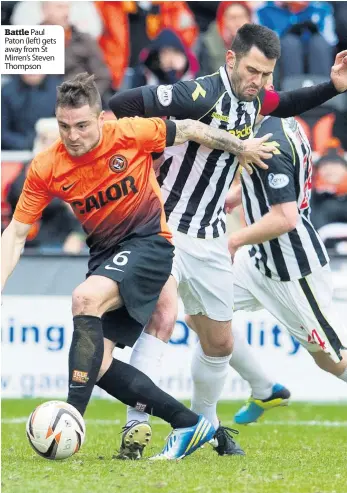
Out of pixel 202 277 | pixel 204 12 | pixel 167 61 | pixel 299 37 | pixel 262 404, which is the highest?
pixel 204 12

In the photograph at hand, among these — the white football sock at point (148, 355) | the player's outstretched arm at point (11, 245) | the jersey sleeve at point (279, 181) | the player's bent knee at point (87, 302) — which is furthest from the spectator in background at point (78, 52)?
the player's bent knee at point (87, 302)

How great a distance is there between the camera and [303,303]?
7.65 meters

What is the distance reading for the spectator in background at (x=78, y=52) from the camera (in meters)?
12.4

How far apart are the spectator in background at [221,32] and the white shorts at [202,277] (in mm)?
5791

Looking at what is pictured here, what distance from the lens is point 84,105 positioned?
600 cm

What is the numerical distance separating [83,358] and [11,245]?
0.80 metres

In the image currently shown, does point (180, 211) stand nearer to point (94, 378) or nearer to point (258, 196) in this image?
point (258, 196)

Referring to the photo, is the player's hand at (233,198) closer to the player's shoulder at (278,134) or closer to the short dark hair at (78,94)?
the player's shoulder at (278,134)

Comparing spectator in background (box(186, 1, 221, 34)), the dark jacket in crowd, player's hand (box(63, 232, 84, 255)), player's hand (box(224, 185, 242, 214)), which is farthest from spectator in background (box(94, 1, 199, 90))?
player's hand (box(224, 185, 242, 214))

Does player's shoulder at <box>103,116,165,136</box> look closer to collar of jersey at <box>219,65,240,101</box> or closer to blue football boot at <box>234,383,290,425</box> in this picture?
collar of jersey at <box>219,65,240,101</box>

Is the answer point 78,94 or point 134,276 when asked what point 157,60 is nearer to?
point 78,94

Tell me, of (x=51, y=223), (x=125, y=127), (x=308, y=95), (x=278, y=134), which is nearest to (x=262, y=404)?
(x=278, y=134)

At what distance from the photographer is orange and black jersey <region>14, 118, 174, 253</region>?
619 centimetres

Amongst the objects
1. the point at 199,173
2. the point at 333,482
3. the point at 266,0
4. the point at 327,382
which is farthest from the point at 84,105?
the point at 266,0
